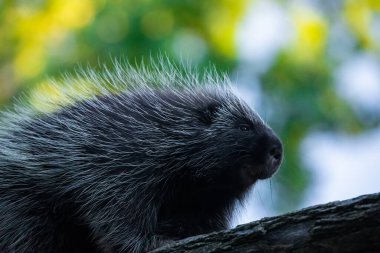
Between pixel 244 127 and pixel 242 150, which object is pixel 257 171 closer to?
pixel 242 150

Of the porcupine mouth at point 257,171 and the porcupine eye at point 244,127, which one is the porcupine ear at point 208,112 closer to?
the porcupine eye at point 244,127

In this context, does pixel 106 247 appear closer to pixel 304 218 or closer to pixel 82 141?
pixel 82 141

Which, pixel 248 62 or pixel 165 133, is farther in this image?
pixel 248 62

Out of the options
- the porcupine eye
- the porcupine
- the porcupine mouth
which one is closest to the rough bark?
the porcupine

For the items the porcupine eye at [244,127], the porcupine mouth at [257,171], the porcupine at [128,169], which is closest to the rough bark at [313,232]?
the porcupine at [128,169]

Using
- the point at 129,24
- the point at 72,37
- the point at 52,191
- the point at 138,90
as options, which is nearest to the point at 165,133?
the point at 138,90

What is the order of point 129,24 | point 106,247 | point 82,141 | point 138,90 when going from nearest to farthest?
1. point 106,247
2. point 82,141
3. point 138,90
4. point 129,24

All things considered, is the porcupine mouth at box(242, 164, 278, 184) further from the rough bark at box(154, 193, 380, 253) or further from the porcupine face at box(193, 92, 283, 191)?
Answer: the rough bark at box(154, 193, 380, 253)

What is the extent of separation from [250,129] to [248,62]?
370cm

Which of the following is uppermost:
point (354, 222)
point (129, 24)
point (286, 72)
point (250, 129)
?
point (129, 24)

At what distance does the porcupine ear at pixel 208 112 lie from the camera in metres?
4.48

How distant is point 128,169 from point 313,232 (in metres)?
1.25

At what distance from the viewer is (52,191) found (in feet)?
13.4

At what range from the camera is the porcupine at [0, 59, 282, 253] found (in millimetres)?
4043
